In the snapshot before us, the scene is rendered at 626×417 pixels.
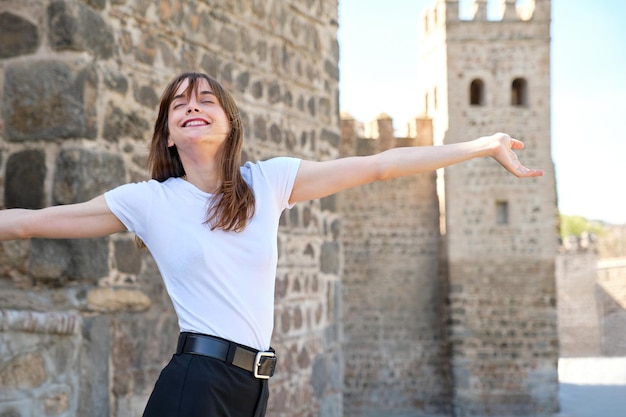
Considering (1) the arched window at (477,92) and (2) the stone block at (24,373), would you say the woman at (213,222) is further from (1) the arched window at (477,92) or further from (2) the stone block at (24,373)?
(1) the arched window at (477,92)

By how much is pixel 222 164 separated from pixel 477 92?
52.7 feet

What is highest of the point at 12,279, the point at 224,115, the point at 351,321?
the point at 224,115

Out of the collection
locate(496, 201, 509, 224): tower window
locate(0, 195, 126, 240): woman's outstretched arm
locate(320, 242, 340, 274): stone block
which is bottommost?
locate(320, 242, 340, 274): stone block

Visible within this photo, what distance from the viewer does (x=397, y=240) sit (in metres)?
17.2

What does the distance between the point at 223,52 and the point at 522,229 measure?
13.6 m

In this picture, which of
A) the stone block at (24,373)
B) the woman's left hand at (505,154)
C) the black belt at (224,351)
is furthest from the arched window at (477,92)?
the black belt at (224,351)

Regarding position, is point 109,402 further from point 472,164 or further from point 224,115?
point 472,164

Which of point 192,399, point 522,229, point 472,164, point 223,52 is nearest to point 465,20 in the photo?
point 472,164

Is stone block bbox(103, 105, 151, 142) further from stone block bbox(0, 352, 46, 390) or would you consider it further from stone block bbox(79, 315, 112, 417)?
stone block bbox(0, 352, 46, 390)

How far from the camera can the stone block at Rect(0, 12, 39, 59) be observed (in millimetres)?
3168

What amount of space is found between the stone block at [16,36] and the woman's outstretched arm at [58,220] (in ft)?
3.97

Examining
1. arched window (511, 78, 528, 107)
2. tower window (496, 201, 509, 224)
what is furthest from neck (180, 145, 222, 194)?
arched window (511, 78, 528, 107)

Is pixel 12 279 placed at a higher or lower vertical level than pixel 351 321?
higher

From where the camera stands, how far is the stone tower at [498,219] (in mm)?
16422
